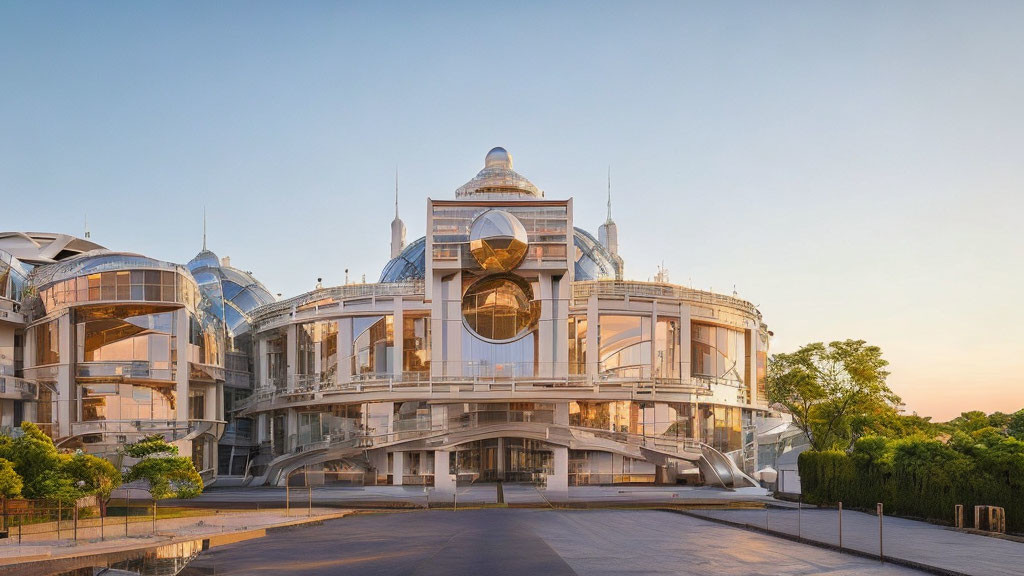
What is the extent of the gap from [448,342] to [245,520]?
87.3ft

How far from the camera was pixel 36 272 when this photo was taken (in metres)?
58.6

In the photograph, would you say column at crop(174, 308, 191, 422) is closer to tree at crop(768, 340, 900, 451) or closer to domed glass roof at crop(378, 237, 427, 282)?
domed glass roof at crop(378, 237, 427, 282)

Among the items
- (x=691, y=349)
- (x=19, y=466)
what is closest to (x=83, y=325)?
(x=19, y=466)

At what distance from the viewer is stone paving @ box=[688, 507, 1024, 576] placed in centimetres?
2175

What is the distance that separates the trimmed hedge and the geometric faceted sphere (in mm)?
23098

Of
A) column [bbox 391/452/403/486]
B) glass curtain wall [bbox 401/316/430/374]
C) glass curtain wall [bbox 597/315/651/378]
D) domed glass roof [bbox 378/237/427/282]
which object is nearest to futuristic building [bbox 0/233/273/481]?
column [bbox 391/452/403/486]

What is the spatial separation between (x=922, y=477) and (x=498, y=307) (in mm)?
34057

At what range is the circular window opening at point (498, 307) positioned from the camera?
63031 millimetres

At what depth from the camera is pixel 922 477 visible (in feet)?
109

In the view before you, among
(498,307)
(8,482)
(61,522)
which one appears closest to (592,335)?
(498,307)

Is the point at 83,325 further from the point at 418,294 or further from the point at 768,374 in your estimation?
the point at 768,374

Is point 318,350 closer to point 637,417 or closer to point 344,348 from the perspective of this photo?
point 344,348

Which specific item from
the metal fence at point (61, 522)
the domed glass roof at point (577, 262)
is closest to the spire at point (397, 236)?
the domed glass roof at point (577, 262)

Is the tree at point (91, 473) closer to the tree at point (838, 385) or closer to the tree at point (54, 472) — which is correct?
the tree at point (54, 472)
